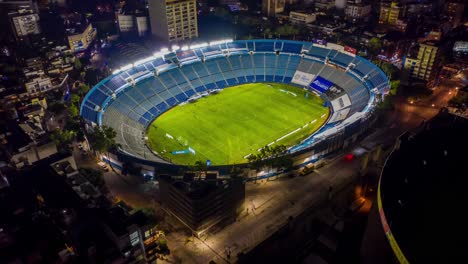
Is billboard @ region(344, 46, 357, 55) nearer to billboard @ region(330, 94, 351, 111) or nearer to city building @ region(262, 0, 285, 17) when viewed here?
billboard @ region(330, 94, 351, 111)

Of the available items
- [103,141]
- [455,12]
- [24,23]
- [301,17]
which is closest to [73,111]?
[103,141]

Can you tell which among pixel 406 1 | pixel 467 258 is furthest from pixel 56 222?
pixel 406 1

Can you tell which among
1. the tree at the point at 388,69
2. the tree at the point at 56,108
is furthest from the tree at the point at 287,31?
the tree at the point at 56,108

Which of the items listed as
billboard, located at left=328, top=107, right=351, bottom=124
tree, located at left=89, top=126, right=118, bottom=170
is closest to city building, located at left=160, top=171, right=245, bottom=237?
tree, located at left=89, top=126, right=118, bottom=170

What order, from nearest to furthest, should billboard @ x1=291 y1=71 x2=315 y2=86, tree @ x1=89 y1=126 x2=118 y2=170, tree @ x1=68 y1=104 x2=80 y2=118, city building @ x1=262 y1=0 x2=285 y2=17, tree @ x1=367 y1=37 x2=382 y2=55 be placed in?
tree @ x1=89 y1=126 x2=118 y2=170
tree @ x1=68 y1=104 x2=80 y2=118
billboard @ x1=291 y1=71 x2=315 y2=86
tree @ x1=367 y1=37 x2=382 y2=55
city building @ x1=262 y1=0 x2=285 y2=17

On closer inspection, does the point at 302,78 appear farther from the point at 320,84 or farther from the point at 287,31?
the point at 287,31

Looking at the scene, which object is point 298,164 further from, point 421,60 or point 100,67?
point 100,67
